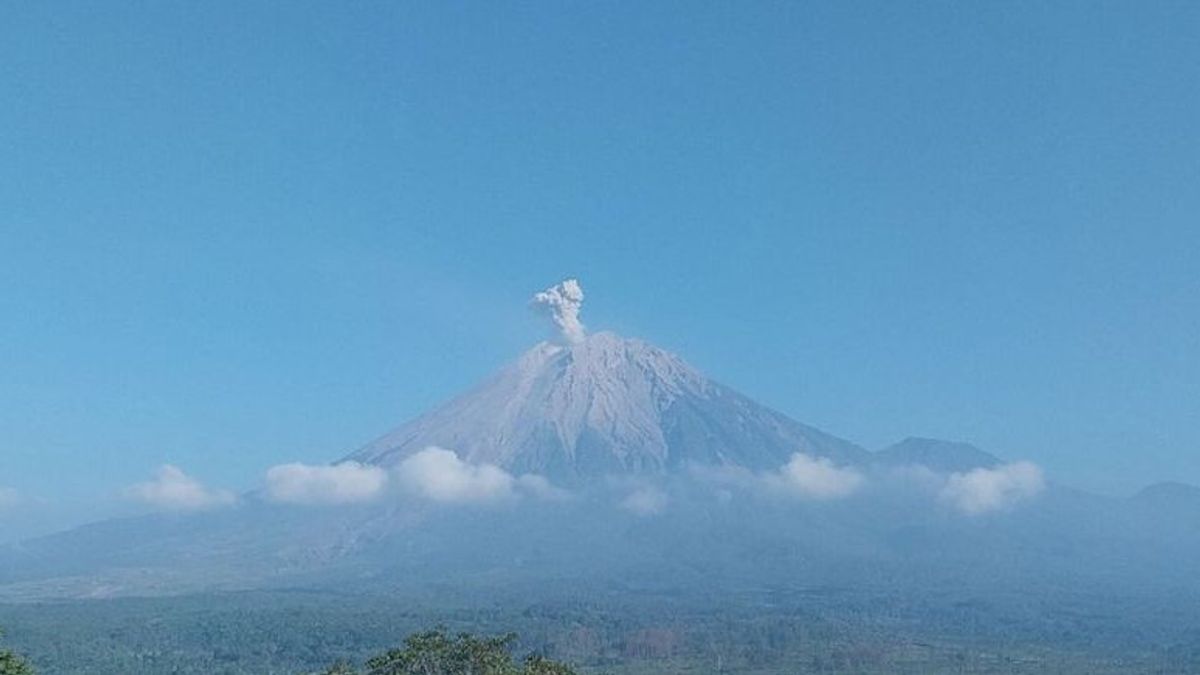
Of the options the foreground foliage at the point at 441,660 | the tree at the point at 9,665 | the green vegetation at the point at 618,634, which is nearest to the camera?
the tree at the point at 9,665

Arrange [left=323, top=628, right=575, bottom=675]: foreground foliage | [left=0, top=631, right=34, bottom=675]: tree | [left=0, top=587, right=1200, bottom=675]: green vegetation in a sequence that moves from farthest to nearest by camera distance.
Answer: [left=0, top=587, right=1200, bottom=675]: green vegetation → [left=323, top=628, right=575, bottom=675]: foreground foliage → [left=0, top=631, right=34, bottom=675]: tree

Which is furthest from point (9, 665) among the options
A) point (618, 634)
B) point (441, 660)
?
point (618, 634)

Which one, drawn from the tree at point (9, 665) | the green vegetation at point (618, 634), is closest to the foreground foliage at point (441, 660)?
the tree at point (9, 665)

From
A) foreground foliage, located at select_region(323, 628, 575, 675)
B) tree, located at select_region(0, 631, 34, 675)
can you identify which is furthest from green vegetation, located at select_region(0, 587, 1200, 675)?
tree, located at select_region(0, 631, 34, 675)

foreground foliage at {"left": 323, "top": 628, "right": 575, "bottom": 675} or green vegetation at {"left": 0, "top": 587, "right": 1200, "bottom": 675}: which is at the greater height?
green vegetation at {"left": 0, "top": 587, "right": 1200, "bottom": 675}

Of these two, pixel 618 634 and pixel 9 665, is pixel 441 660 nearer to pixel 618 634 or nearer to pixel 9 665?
pixel 9 665

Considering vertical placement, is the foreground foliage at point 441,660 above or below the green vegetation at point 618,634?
below

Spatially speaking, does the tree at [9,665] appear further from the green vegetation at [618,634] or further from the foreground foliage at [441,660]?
the green vegetation at [618,634]

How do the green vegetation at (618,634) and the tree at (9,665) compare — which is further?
the green vegetation at (618,634)

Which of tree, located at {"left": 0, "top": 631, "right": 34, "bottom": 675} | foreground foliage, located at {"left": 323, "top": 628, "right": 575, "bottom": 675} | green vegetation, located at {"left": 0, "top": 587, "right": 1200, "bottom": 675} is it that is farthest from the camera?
green vegetation, located at {"left": 0, "top": 587, "right": 1200, "bottom": 675}

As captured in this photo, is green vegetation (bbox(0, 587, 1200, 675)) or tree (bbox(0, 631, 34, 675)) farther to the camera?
green vegetation (bbox(0, 587, 1200, 675))

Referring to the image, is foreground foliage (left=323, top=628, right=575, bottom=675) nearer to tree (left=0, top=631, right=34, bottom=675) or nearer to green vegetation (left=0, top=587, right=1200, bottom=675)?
tree (left=0, top=631, right=34, bottom=675)
